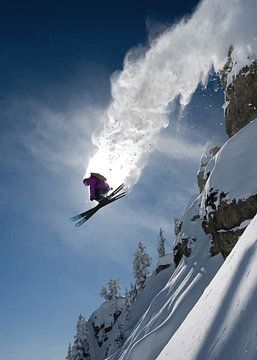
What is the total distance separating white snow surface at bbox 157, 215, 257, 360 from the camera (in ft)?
18.6

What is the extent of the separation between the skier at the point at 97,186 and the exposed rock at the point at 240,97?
13.7 m

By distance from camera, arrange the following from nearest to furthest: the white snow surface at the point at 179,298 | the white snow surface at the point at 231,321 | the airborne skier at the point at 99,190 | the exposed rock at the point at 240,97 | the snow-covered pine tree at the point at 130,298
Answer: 1. the white snow surface at the point at 231,321
2. the airborne skier at the point at 99,190
3. the white snow surface at the point at 179,298
4. the exposed rock at the point at 240,97
5. the snow-covered pine tree at the point at 130,298

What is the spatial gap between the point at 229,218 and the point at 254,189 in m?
2.51

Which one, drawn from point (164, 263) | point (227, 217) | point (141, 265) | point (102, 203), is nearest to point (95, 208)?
point (102, 203)

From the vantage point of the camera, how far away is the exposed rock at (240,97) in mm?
26594

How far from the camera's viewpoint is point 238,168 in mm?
21203

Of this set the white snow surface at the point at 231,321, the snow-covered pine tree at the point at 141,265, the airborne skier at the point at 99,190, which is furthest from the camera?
the snow-covered pine tree at the point at 141,265

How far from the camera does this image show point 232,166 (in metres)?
21.6

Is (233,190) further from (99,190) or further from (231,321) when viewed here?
(231,321)

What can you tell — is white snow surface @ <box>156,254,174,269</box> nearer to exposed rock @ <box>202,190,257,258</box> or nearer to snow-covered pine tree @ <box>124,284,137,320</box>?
snow-covered pine tree @ <box>124,284,137,320</box>

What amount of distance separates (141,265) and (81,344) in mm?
16020

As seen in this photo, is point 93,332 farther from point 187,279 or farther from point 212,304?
point 212,304

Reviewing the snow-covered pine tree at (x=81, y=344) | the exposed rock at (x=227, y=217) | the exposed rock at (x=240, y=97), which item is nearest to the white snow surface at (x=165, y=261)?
the snow-covered pine tree at (x=81, y=344)

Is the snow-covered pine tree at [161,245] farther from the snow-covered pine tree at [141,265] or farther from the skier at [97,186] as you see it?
the skier at [97,186]
